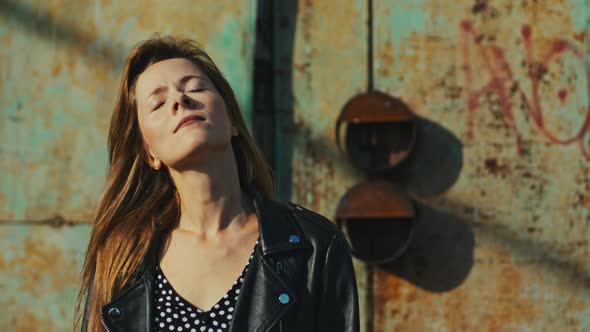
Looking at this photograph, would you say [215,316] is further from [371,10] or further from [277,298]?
[371,10]

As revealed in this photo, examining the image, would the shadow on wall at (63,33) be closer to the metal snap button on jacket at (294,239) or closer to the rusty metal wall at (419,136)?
the rusty metal wall at (419,136)

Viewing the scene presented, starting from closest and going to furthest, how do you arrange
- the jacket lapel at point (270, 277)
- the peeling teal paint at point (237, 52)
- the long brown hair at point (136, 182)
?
the jacket lapel at point (270, 277)
the long brown hair at point (136, 182)
the peeling teal paint at point (237, 52)

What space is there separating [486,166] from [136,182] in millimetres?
1869

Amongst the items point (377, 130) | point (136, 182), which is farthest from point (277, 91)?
point (136, 182)

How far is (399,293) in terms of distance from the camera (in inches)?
153

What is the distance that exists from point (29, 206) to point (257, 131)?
3.60ft

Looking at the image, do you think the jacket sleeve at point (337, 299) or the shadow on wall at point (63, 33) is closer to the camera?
the jacket sleeve at point (337, 299)

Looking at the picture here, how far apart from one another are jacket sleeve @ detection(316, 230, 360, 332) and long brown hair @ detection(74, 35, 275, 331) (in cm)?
35

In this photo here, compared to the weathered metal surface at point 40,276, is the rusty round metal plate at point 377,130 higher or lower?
higher

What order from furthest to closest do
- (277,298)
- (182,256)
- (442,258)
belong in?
(442,258)
(182,256)
(277,298)

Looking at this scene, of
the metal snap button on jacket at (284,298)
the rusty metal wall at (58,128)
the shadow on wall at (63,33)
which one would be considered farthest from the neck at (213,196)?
the shadow on wall at (63,33)

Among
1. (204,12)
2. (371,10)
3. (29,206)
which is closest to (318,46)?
(371,10)

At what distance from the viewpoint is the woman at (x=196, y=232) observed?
212 centimetres

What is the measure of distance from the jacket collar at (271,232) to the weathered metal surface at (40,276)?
72.4 inches
